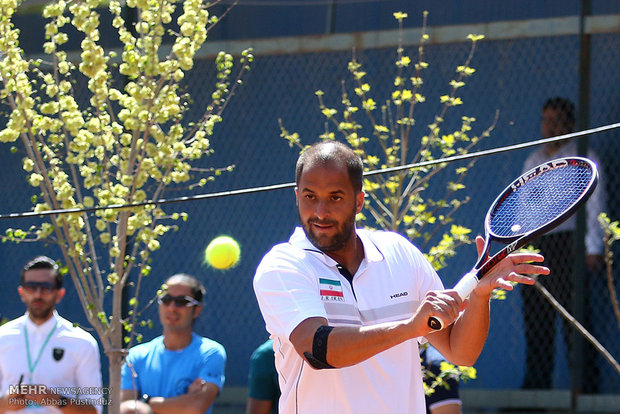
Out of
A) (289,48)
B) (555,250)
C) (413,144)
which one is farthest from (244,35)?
(555,250)

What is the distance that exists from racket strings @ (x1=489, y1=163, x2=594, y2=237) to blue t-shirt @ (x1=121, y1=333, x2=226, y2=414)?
255 centimetres

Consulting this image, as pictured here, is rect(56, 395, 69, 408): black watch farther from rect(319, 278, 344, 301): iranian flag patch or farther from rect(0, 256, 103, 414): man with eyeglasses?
rect(319, 278, 344, 301): iranian flag patch

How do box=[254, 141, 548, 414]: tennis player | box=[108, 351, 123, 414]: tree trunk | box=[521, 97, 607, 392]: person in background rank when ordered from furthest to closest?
1. box=[521, 97, 607, 392]: person in background
2. box=[108, 351, 123, 414]: tree trunk
3. box=[254, 141, 548, 414]: tennis player

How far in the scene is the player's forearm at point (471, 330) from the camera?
295cm

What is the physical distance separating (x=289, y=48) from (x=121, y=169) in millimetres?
3285

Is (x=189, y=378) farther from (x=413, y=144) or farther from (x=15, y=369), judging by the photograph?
(x=413, y=144)

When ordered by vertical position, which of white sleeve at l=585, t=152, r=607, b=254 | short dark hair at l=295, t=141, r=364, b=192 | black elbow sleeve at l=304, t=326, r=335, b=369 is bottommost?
black elbow sleeve at l=304, t=326, r=335, b=369

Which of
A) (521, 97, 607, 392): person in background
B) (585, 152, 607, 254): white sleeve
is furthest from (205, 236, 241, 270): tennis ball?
(585, 152, 607, 254): white sleeve

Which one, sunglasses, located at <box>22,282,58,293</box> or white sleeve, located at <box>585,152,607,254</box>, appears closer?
sunglasses, located at <box>22,282,58,293</box>

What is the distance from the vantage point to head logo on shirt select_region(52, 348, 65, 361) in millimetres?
5272

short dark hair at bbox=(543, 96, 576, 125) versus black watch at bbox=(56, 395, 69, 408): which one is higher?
short dark hair at bbox=(543, 96, 576, 125)

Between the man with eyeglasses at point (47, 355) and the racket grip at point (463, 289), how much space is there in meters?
2.75

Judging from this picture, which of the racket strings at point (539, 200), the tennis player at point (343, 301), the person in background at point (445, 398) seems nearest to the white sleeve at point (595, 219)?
the person in background at point (445, 398)

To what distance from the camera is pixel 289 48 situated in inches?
293
